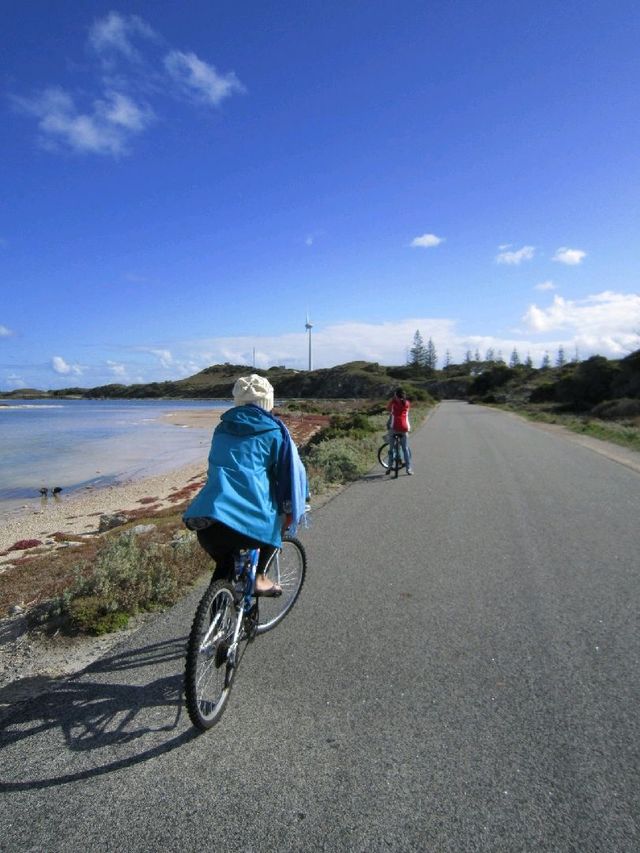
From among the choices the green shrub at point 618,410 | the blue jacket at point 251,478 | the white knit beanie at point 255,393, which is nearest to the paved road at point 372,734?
the blue jacket at point 251,478

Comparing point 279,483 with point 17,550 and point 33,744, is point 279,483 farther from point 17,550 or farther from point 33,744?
point 17,550

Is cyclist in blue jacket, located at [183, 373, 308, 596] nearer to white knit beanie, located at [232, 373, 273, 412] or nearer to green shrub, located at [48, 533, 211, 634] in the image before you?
white knit beanie, located at [232, 373, 273, 412]

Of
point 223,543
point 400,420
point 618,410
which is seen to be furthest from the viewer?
point 618,410

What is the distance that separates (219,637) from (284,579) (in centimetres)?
139

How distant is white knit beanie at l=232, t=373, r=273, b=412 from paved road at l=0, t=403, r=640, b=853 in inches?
70.9

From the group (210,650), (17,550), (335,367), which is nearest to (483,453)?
(17,550)

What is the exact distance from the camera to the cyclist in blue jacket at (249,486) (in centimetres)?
330

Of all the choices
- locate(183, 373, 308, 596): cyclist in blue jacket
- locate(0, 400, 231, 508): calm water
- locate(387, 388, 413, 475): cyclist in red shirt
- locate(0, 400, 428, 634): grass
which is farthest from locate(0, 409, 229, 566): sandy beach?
locate(183, 373, 308, 596): cyclist in blue jacket

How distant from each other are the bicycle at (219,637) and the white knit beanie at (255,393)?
3.25ft

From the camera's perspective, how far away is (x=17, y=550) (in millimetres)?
11312

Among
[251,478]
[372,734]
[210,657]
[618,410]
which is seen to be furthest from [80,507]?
[618,410]

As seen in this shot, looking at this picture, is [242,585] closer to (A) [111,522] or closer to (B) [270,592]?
(B) [270,592]

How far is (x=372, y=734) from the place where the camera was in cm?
297

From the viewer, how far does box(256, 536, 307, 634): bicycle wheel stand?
4.30 metres
